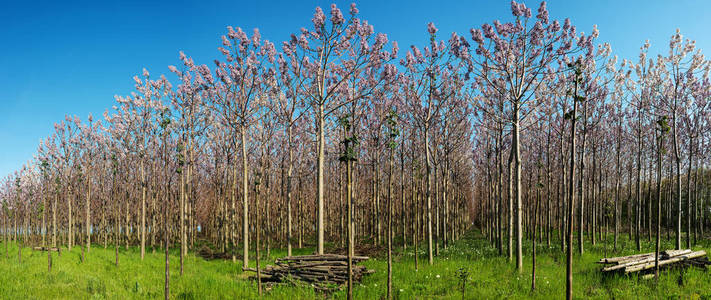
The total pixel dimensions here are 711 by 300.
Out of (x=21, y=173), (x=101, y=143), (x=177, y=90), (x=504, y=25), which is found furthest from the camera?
(x=21, y=173)

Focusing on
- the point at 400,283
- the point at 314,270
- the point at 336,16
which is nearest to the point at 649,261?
the point at 400,283

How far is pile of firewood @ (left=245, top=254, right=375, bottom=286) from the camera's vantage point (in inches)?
464

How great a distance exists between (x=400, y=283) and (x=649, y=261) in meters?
7.63

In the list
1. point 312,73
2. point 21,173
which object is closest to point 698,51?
point 312,73

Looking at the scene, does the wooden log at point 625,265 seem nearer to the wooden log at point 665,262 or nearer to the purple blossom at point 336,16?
the wooden log at point 665,262

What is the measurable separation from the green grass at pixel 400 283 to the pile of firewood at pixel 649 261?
1.06 feet

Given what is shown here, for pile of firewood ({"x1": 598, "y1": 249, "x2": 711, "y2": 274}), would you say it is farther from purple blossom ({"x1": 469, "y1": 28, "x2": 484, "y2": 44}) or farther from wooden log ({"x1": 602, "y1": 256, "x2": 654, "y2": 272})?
purple blossom ({"x1": 469, "y1": 28, "x2": 484, "y2": 44})

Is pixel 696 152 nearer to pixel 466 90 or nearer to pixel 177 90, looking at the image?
pixel 466 90

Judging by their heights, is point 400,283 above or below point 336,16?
below

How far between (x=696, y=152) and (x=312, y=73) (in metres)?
21.7

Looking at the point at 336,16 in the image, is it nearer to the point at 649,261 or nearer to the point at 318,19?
the point at 318,19

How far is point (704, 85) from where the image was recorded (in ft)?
63.6

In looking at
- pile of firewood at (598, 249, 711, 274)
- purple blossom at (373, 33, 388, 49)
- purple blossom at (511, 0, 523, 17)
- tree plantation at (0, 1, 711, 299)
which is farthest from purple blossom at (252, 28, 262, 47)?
pile of firewood at (598, 249, 711, 274)

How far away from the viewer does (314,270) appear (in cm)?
1201
